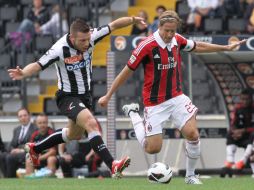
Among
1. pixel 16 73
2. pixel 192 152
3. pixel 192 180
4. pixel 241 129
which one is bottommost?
pixel 192 180

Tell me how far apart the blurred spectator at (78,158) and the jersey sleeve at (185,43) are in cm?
548

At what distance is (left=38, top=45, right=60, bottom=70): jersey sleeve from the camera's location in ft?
40.8

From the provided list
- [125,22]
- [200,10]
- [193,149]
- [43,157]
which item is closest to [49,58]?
[125,22]

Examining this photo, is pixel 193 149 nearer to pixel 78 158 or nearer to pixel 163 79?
pixel 163 79

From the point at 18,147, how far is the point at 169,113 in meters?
6.19

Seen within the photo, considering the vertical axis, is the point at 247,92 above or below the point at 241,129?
above

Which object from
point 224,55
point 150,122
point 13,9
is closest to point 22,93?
point 13,9

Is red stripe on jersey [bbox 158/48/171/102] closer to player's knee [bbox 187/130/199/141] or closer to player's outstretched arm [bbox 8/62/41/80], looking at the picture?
player's knee [bbox 187/130/199/141]

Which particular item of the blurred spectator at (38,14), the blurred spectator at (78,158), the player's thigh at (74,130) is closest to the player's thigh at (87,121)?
the player's thigh at (74,130)

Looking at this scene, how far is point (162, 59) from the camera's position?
12383 mm

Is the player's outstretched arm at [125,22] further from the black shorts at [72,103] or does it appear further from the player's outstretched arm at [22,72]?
the player's outstretched arm at [22,72]

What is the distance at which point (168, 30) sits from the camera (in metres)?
12.1

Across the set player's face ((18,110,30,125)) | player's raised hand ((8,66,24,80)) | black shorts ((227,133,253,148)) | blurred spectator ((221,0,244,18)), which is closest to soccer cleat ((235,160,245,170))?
black shorts ((227,133,253,148))

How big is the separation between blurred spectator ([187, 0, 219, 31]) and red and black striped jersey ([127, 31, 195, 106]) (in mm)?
8033
